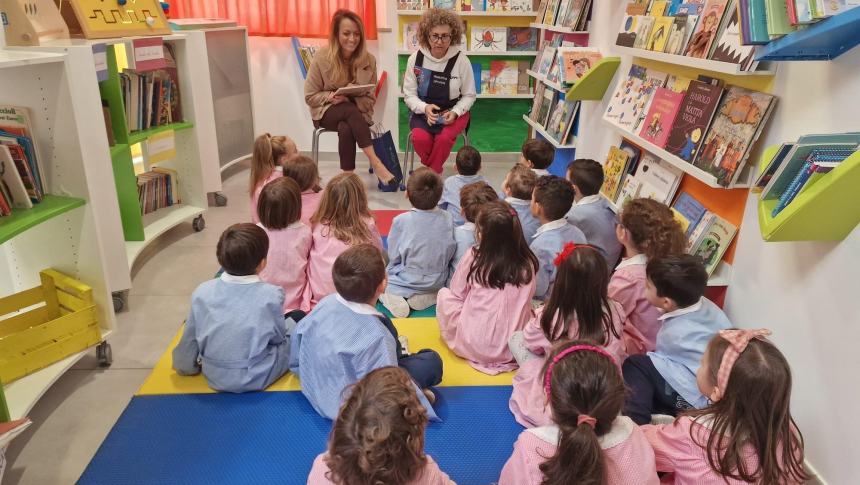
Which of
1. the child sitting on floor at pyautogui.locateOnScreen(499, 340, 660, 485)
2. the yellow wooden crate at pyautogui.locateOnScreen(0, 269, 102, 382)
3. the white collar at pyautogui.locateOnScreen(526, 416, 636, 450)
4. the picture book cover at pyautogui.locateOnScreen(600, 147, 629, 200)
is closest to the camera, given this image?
the child sitting on floor at pyautogui.locateOnScreen(499, 340, 660, 485)

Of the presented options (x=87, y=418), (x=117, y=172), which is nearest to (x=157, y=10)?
(x=117, y=172)

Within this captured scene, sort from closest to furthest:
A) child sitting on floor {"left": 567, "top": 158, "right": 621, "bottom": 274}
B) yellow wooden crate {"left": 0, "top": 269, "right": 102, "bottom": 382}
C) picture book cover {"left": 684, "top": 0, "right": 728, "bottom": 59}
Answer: yellow wooden crate {"left": 0, "top": 269, "right": 102, "bottom": 382}, picture book cover {"left": 684, "top": 0, "right": 728, "bottom": 59}, child sitting on floor {"left": 567, "top": 158, "right": 621, "bottom": 274}

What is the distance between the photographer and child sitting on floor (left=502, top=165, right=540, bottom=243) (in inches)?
125

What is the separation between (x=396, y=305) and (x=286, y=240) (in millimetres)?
606

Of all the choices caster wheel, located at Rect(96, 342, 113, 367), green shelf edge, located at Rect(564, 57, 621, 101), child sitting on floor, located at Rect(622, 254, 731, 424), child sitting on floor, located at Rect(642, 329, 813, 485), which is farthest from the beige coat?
child sitting on floor, located at Rect(642, 329, 813, 485)

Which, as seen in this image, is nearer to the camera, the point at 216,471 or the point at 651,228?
the point at 216,471

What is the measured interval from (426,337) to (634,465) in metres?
1.30

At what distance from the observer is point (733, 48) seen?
2.35 metres

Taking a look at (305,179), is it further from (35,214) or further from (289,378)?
(35,214)

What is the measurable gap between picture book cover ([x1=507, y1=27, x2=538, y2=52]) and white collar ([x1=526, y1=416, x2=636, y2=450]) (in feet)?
14.6

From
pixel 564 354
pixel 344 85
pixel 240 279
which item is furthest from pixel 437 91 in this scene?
pixel 564 354

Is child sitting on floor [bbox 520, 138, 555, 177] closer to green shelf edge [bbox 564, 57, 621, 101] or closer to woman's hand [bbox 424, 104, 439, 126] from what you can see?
green shelf edge [bbox 564, 57, 621, 101]

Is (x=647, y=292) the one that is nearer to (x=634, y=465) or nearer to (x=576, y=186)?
(x=634, y=465)

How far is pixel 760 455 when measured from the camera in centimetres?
149
